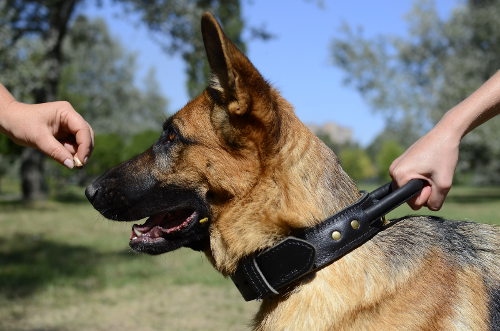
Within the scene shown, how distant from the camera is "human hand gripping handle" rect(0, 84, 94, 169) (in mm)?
3209

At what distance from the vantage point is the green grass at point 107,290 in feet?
22.4

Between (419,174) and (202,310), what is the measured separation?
520 centimetres

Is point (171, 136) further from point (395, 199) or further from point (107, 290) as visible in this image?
point (107, 290)

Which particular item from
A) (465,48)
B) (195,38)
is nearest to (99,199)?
(195,38)

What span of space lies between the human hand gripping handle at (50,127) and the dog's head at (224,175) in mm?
229

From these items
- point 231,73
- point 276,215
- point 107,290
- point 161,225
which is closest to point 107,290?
point 107,290

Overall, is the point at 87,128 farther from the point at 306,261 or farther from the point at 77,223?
the point at 77,223

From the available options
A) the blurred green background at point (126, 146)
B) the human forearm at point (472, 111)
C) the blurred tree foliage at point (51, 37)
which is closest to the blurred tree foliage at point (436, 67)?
the blurred green background at point (126, 146)

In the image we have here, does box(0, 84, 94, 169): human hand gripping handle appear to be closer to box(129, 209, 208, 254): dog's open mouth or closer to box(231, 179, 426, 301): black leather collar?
box(129, 209, 208, 254): dog's open mouth

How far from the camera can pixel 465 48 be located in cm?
3334

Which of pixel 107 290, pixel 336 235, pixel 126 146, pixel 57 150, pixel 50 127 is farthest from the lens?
pixel 126 146

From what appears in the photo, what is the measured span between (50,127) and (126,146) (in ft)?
104

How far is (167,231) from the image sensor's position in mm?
3221

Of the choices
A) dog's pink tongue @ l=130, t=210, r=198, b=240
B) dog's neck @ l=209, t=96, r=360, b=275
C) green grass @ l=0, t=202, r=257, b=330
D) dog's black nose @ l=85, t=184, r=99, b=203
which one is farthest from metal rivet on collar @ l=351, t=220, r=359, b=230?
green grass @ l=0, t=202, r=257, b=330
